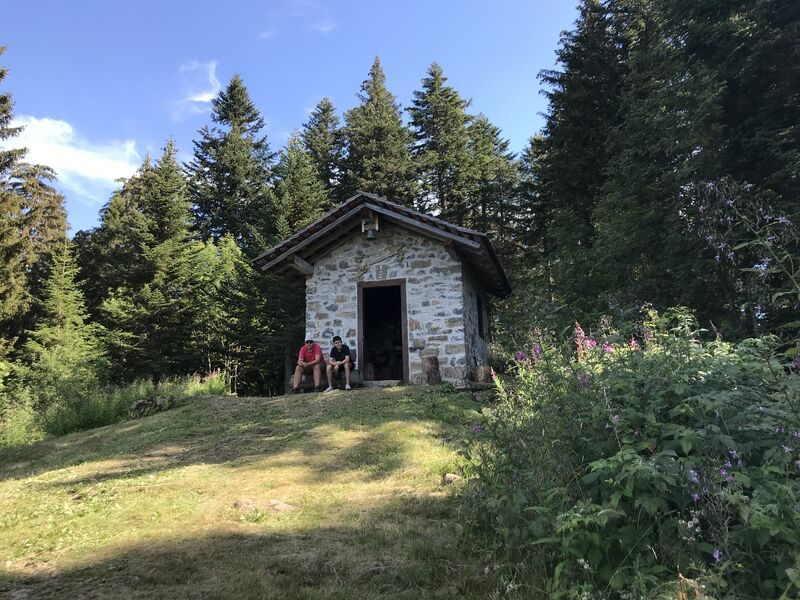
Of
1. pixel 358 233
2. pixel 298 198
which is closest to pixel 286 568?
pixel 358 233

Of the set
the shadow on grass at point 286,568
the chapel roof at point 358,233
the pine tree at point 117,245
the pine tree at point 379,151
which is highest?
the pine tree at point 379,151

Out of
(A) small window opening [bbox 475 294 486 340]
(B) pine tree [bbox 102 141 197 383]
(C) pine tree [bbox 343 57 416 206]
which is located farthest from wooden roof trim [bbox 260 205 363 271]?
(C) pine tree [bbox 343 57 416 206]

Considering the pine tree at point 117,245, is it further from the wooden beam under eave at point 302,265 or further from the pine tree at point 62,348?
the wooden beam under eave at point 302,265

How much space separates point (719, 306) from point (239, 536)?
10.4 metres

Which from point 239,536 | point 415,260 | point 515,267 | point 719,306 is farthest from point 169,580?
point 515,267

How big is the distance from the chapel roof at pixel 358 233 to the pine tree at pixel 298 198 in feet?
21.7

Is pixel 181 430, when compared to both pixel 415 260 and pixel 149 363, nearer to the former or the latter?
pixel 415 260

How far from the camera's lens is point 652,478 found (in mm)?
2188

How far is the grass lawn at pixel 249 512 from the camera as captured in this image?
283 centimetres

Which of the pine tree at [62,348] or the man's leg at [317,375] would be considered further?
the pine tree at [62,348]

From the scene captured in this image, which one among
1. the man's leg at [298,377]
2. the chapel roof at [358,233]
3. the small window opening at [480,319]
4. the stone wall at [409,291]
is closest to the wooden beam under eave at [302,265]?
the chapel roof at [358,233]

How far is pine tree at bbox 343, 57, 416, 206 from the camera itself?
22.4m

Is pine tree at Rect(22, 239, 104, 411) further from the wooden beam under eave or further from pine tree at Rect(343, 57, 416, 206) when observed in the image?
pine tree at Rect(343, 57, 416, 206)

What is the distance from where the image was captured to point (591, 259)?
14625mm
